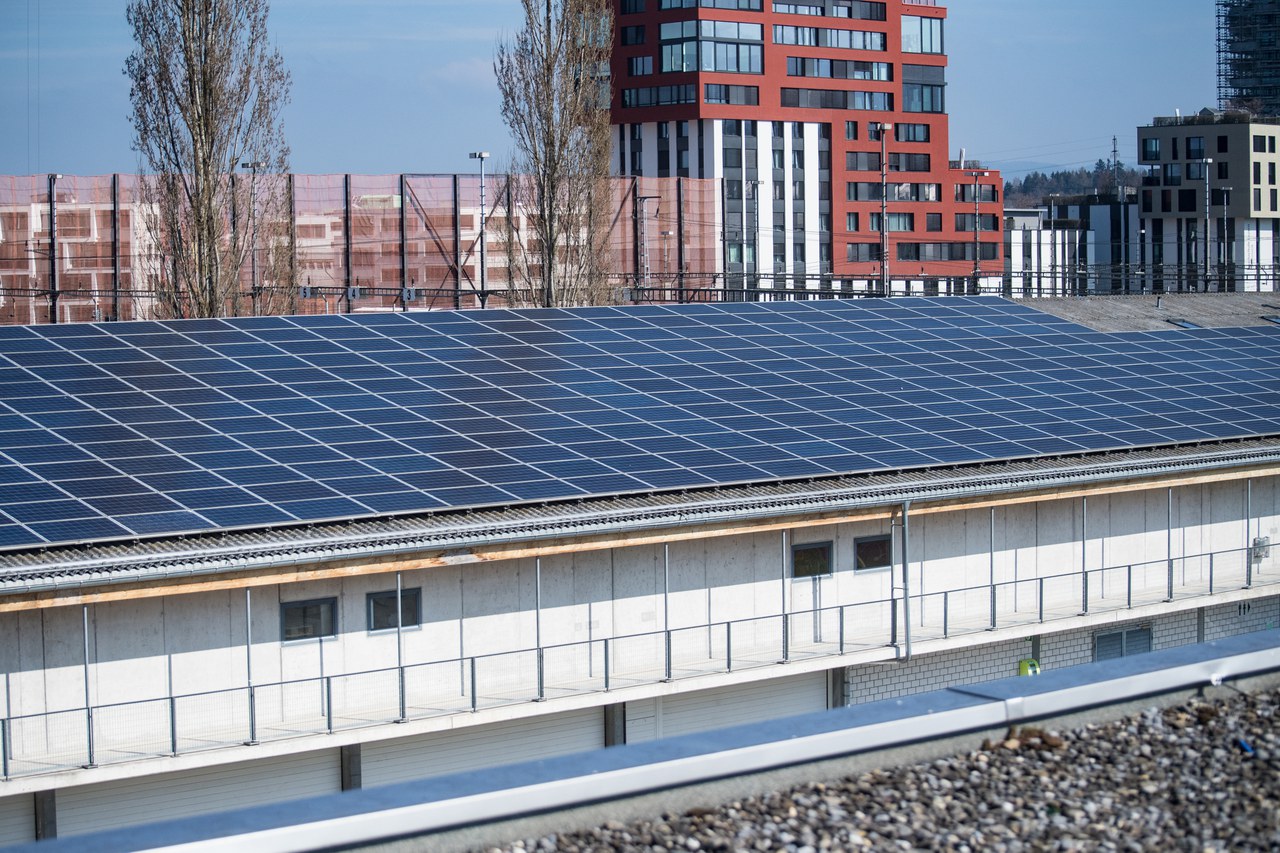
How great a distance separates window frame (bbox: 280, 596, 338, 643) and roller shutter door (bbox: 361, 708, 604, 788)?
162cm

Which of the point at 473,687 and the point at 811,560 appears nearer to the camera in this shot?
the point at 473,687

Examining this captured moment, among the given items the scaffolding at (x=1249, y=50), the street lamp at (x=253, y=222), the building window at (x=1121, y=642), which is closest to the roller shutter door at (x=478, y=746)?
the building window at (x=1121, y=642)

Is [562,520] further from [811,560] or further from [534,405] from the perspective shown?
[534,405]

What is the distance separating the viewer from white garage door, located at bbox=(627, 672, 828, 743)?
2311 centimetres

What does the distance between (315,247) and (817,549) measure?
130 feet

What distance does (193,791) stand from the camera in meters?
19.6

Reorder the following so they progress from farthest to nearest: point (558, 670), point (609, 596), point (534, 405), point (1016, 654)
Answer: point (1016, 654)
point (534, 405)
point (609, 596)
point (558, 670)

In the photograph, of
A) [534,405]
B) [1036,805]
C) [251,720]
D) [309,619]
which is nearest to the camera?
[1036,805]

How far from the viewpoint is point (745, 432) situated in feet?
86.4

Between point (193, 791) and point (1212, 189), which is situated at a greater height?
point (1212, 189)

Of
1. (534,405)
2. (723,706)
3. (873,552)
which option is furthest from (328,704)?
(873,552)

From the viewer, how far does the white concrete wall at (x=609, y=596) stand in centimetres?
1920

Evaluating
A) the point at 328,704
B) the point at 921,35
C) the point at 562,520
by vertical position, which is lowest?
the point at 328,704

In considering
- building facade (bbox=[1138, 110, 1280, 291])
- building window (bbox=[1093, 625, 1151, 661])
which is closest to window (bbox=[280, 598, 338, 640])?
building window (bbox=[1093, 625, 1151, 661])
